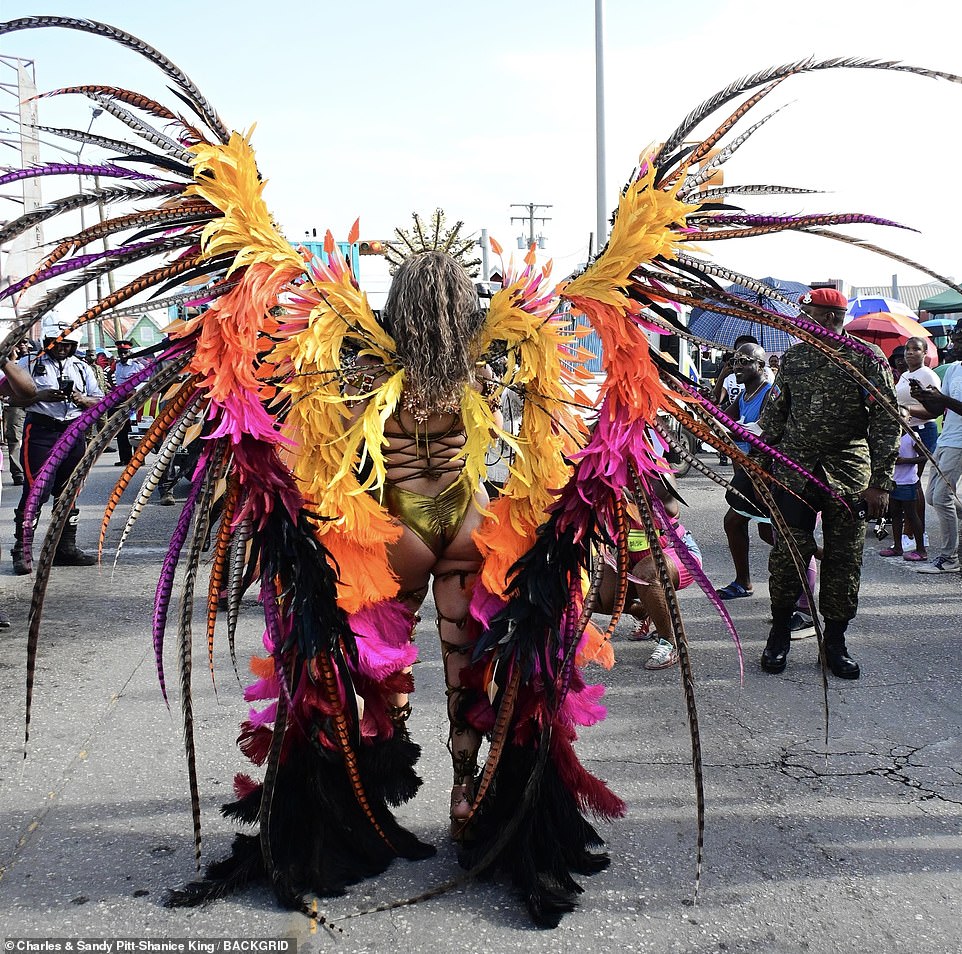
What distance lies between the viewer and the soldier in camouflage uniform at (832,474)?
13.8 ft

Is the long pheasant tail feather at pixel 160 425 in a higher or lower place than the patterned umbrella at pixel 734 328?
lower

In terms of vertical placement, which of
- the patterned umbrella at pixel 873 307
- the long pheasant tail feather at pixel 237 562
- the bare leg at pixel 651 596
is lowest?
the bare leg at pixel 651 596

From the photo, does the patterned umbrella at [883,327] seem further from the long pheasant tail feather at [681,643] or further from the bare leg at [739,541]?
the long pheasant tail feather at [681,643]

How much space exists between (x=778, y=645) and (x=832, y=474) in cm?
87

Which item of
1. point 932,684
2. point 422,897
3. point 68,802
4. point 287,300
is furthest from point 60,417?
point 932,684

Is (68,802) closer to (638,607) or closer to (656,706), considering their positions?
(656,706)

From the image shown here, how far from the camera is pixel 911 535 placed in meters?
7.14

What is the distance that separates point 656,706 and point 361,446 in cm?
208

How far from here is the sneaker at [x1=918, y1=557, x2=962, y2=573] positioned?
257 inches

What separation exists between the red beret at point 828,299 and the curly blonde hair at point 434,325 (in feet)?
7.79

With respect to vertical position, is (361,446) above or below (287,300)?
below

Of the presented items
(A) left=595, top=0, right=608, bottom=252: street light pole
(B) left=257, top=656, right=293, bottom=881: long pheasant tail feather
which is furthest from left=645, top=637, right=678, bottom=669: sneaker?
(A) left=595, top=0, right=608, bottom=252: street light pole

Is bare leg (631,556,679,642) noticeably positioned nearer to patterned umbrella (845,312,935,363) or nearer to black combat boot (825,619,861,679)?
black combat boot (825,619,861,679)

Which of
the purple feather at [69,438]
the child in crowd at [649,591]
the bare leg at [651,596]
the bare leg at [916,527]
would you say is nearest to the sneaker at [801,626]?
the child in crowd at [649,591]
